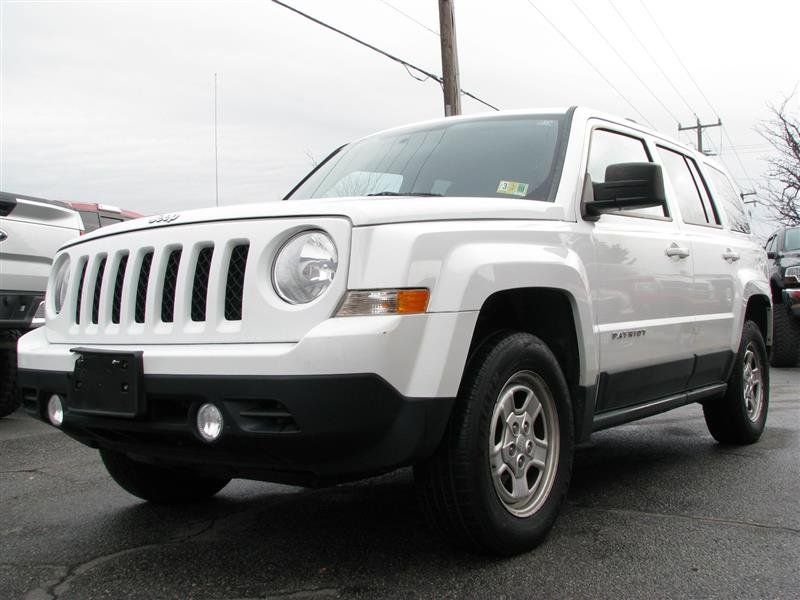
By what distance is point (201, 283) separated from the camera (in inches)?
111

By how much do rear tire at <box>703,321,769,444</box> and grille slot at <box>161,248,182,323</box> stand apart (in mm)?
3466

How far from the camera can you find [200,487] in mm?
3916

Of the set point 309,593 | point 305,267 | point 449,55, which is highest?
point 449,55

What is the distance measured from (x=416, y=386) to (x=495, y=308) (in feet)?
2.25

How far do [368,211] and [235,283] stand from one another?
19.7 inches

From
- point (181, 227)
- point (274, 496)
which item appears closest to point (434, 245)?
point (181, 227)

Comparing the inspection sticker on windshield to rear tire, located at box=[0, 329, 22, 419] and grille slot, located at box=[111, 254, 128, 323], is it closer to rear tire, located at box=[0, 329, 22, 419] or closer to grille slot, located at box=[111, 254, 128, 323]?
grille slot, located at box=[111, 254, 128, 323]

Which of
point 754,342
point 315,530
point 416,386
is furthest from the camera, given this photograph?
point 754,342

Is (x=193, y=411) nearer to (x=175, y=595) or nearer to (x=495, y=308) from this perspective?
(x=175, y=595)

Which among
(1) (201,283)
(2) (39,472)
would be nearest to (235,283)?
(1) (201,283)

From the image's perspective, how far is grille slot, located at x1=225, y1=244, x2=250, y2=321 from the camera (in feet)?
8.84

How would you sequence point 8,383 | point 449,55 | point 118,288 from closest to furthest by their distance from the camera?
point 118,288 → point 8,383 → point 449,55

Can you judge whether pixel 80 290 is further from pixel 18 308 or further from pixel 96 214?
pixel 96 214

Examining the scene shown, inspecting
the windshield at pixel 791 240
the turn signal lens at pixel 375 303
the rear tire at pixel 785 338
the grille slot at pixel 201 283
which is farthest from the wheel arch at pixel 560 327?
the windshield at pixel 791 240
